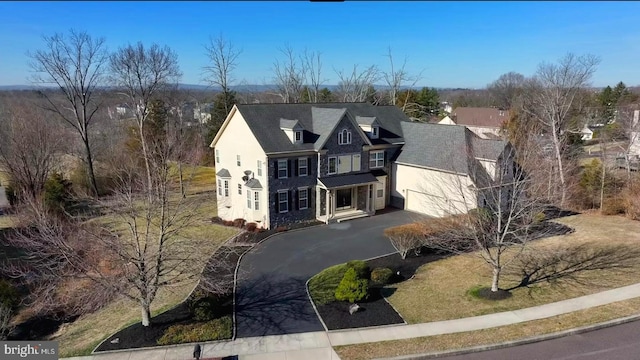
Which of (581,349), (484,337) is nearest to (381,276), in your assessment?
(484,337)

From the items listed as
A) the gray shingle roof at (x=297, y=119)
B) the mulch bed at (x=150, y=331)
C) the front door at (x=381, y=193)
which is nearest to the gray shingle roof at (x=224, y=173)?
the gray shingle roof at (x=297, y=119)

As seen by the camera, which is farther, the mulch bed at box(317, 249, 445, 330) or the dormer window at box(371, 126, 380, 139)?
the dormer window at box(371, 126, 380, 139)

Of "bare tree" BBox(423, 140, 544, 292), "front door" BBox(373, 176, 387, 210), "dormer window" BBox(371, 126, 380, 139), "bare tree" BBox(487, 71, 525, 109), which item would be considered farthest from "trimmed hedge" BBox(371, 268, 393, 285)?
"bare tree" BBox(487, 71, 525, 109)

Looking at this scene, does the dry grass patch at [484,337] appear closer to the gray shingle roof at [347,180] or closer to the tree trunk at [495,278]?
the tree trunk at [495,278]

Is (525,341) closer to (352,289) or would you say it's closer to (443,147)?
(352,289)

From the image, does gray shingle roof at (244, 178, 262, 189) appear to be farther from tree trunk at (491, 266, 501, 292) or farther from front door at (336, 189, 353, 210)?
tree trunk at (491, 266, 501, 292)

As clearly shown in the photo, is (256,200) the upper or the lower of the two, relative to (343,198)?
upper
